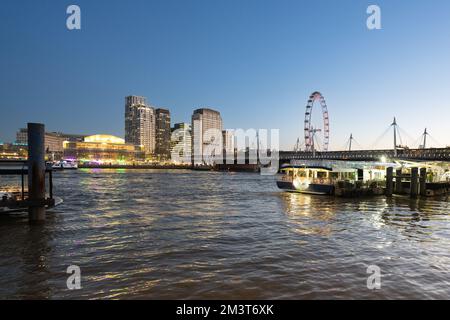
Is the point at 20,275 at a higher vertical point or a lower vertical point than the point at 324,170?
lower

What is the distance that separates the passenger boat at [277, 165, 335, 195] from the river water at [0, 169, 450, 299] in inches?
681

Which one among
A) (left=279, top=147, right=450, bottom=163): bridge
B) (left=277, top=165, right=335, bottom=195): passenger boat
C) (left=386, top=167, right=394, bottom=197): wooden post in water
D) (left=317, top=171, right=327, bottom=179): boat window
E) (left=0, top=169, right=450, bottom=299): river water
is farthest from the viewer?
(left=279, top=147, right=450, bottom=163): bridge

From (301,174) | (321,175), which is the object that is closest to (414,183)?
(321,175)

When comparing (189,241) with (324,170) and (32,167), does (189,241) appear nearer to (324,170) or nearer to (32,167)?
(32,167)

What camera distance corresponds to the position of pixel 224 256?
15664mm

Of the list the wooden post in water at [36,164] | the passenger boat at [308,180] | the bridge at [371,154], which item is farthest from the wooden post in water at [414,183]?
the bridge at [371,154]

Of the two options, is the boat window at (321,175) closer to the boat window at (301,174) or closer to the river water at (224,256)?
the boat window at (301,174)

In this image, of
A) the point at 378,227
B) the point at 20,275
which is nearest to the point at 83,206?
the point at 20,275

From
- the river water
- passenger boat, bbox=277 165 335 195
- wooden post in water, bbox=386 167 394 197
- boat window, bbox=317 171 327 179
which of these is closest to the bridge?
wooden post in water, bbox=386 167 394 197

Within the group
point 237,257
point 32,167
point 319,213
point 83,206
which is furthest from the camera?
point 83,206

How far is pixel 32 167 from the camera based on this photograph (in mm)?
20875

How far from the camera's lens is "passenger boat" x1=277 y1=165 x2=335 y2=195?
45.3 m

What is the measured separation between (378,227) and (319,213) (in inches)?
272

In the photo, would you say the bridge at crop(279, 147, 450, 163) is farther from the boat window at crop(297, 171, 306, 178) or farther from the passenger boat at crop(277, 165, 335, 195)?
the boat window at crop(297, 171, 306, 178)
